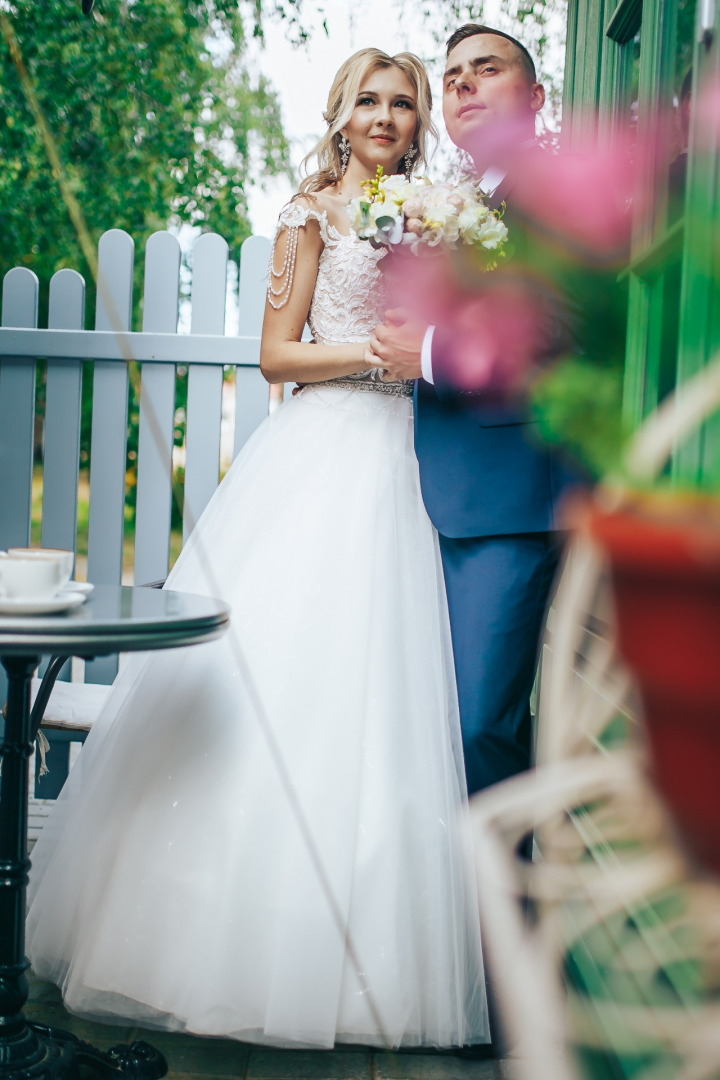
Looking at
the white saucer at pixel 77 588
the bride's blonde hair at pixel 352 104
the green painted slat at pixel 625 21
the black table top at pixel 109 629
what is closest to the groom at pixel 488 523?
the green painted slat at pixel 625 21

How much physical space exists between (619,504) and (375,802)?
1.29m

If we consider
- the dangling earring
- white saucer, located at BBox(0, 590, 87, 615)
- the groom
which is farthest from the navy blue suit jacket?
white saucer, located at BBox(0, 590, 87, 615)

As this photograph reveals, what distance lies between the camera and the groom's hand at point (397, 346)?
1.75 m

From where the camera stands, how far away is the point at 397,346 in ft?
5.74

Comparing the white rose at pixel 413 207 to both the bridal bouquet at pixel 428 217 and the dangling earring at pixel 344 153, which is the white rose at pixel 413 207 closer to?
the bridal bouquet at pixel 428 217

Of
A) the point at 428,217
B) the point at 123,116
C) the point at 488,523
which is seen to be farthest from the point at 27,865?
the point at 123,116

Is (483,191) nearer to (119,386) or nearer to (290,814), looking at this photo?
(290,814)

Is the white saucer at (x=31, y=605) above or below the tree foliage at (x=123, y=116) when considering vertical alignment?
below

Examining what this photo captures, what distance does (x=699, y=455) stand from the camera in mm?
898

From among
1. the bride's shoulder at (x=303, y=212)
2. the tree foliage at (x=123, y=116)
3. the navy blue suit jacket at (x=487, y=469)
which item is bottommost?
the navy blue suit jacket at (x=487, y=469)

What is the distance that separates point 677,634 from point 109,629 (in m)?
1.01

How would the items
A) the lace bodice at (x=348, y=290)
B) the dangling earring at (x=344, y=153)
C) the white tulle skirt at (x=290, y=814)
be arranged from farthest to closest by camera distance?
the dangling earring at (x=344, y=153) < the lace bodice at (x=348, y=290) < the white tulle skirt at (x=290, y=814)

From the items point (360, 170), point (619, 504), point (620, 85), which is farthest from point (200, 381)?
point (619, 504)

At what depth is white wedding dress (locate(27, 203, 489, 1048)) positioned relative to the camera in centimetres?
150
